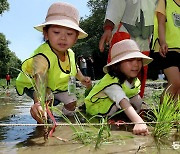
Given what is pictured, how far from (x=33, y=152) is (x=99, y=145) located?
0.34 metres

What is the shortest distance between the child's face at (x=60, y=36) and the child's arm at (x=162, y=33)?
0.88 metres

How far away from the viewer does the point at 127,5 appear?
153 inches

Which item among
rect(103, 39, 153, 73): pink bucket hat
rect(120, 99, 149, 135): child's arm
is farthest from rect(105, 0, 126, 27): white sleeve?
rect(120, 99, 149, 135): child's arm

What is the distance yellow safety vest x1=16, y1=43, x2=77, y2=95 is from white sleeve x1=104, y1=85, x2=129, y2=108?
45 centimetres

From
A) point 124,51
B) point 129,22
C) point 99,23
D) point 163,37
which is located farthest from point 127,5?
point 99,23

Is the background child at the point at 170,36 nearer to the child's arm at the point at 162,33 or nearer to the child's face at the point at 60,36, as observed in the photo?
the child's arm at the point at 162,33

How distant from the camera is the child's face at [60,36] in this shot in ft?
9.54

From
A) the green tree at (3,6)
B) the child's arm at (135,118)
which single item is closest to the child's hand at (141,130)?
the child's arm at (135,118)

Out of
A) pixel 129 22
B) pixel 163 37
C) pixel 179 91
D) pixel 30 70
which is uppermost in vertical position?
pixel 129 22

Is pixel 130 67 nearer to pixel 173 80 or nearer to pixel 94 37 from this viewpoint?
pixel 173 80

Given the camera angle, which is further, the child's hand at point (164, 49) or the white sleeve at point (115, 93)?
the child's hand at point (164, 49)

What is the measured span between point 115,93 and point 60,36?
659 millimetres

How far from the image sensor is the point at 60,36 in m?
2.92

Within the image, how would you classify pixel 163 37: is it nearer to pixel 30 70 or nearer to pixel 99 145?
pixel 30 70
